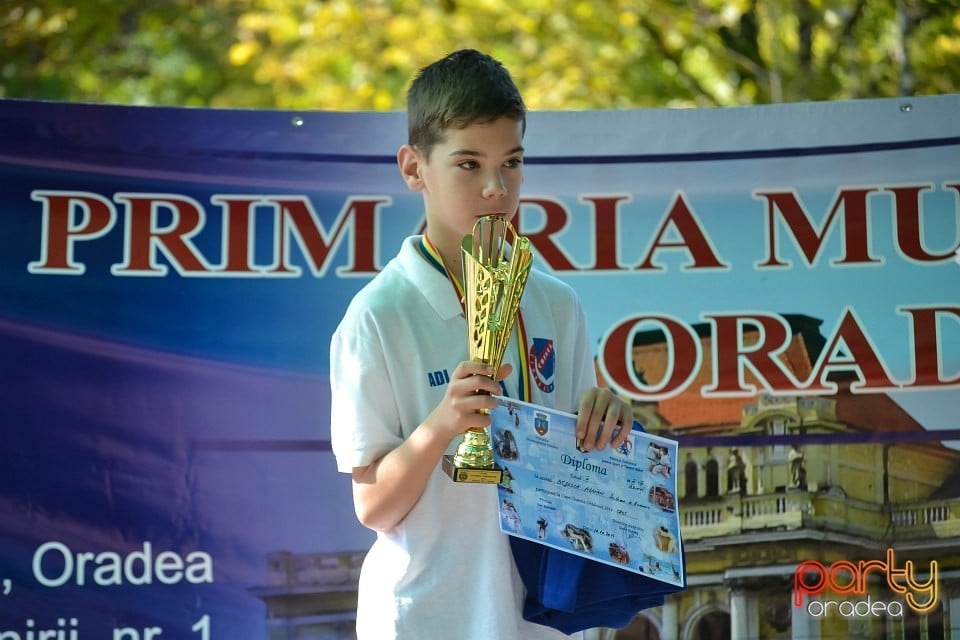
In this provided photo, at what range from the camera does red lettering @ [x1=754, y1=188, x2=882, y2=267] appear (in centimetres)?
384

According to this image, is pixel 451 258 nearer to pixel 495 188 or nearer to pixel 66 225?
pixel 495 188

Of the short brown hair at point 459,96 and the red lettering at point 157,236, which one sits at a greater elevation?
the red lettering at point 157,236

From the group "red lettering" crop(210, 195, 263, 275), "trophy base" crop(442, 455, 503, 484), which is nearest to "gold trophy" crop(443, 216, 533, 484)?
"trophy base" crop(442, 455, 503, 484)

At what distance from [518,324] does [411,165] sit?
37cm

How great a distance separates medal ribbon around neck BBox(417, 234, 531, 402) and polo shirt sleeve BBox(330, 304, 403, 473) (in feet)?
0.58

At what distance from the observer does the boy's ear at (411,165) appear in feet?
8.37

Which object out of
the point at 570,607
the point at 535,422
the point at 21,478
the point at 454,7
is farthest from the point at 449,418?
the point at 454,7

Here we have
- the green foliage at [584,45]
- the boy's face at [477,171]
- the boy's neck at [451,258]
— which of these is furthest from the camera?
the green foliage at [584,45]

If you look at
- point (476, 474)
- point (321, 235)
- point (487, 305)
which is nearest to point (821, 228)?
point (321, 235)

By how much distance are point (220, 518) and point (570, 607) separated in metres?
1.70

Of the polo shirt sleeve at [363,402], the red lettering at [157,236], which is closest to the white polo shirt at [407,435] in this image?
the polo shirt sleeve at [363,402]

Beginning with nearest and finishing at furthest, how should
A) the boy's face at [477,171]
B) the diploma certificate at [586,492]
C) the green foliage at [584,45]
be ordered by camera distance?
1. the diploma certificate at [586,492]
2. the boy's face at [477,171]
3. the green foliage at [584,45]

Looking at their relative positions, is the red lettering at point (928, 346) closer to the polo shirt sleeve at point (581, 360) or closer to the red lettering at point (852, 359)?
the red lettering at point (852, 359)

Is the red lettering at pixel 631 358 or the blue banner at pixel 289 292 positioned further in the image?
the red lettering at pixel 631 358
